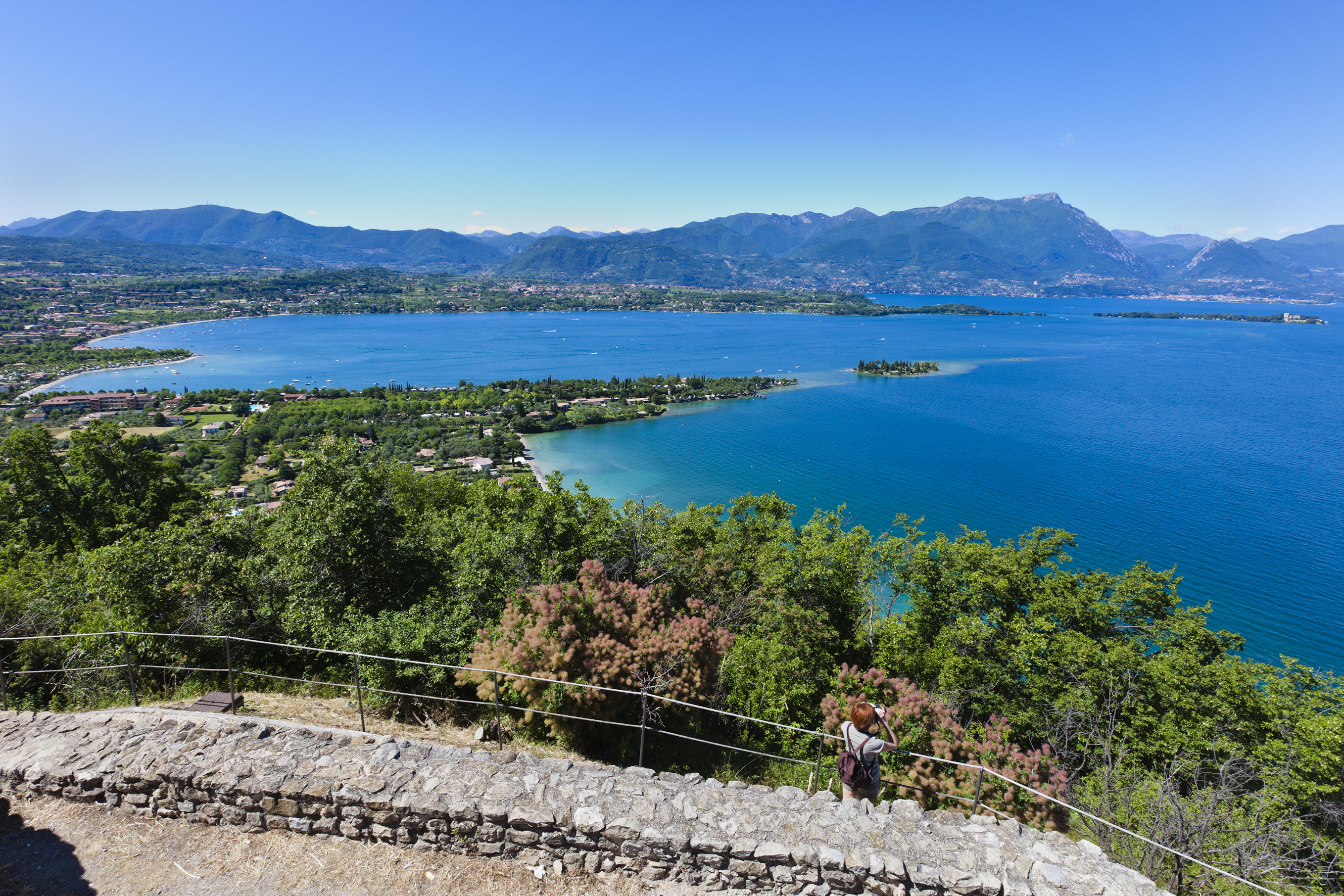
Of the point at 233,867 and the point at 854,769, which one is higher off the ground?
the point at 854,769

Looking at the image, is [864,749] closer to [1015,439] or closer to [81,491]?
[81,491]

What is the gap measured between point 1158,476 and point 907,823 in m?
63.1

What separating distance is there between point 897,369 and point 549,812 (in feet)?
404

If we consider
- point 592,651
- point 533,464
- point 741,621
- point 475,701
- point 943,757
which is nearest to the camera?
point 475,701

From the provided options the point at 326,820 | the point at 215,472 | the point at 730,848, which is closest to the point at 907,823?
the point at 730,848

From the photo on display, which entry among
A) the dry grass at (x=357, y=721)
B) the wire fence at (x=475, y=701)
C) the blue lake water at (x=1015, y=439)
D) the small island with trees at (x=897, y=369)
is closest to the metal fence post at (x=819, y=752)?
the wire fence at (x=475, y=701)

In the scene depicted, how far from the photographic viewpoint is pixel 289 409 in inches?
3292

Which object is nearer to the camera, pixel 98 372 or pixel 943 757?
pixel 943 757

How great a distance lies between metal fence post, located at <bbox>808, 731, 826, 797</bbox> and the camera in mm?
7599

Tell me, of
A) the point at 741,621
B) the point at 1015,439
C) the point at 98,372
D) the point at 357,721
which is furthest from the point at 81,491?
the point at 98,372

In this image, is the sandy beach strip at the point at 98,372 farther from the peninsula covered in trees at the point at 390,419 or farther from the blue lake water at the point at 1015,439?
the peninsula covered in trees at the point at 390,419

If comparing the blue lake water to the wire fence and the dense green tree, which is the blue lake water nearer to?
the dense green tree

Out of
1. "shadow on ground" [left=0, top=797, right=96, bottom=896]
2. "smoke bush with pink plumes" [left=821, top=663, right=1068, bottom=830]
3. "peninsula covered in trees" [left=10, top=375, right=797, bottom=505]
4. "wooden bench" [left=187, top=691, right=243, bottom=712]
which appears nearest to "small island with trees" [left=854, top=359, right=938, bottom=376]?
"peninsula covered in trees" [left=10, top=375, right=797, bottom=505]

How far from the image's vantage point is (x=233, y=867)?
642cm
